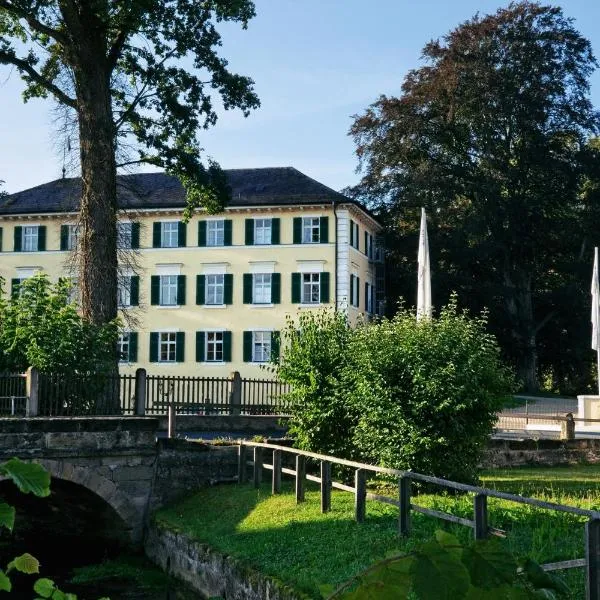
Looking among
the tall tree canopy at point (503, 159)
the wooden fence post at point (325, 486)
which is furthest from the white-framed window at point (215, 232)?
the wooden fence post at point (325, 486)

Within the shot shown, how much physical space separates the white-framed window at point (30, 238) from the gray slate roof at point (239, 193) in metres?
1.02

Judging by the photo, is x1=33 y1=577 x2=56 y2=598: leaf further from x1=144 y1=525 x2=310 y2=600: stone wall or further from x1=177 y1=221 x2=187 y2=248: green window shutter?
x1=177 y1=221 x2=187 y2=248: green window shutter

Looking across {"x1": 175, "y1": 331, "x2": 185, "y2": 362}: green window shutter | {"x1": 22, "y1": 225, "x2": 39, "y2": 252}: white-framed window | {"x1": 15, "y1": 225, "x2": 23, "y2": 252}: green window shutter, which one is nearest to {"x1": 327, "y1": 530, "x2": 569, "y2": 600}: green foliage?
{"x1": 175, "y1": 331, "x2": 185, "y2": 362}: green window shutter

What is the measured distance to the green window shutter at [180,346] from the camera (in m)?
49.2

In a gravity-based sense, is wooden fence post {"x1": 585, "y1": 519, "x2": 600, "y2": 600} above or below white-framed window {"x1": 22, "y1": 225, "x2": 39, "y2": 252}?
below

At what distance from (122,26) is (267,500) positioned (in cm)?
1209

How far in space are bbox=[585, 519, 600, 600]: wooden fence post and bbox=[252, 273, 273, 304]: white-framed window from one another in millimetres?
40945

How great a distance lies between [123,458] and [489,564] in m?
17.9

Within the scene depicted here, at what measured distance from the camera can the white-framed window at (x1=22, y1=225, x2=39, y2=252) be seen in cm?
5100

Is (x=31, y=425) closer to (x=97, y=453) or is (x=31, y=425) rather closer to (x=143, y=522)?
(x=97, y=453)

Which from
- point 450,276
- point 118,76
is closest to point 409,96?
point 450,276

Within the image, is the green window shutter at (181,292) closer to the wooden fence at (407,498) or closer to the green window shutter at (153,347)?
the green window shutter at (153,347)

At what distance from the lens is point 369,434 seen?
16.3m

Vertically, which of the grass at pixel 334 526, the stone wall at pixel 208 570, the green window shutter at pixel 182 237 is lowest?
the stone wall at pixel 208 570
